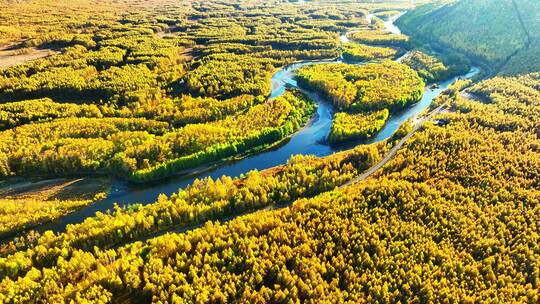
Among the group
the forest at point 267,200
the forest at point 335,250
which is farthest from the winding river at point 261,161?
the forest at point 335,250

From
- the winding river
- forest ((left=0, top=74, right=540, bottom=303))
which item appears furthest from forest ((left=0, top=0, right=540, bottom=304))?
the winding river

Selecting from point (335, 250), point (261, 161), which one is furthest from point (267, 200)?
point (261, 161)

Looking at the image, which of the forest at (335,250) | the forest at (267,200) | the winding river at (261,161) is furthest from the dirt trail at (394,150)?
the winding river at (261,161)

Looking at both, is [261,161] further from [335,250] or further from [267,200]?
[335,250]

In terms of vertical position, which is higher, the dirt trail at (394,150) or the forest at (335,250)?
the dirt trail at (394,150)

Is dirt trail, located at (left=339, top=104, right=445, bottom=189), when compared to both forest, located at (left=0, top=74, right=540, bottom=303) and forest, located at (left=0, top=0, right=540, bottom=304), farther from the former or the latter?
forest, located at (left=0, top=74, right=540, bottom=303)

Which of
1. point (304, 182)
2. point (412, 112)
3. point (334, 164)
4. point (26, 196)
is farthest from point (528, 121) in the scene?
point (26, 196)

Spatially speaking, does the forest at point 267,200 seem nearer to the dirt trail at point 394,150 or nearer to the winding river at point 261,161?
the winding river at point 261,161

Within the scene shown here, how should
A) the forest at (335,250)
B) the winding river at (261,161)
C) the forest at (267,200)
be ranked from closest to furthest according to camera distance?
the forest at (335,250) → the forest at (267,200) → the winding river at (261,161)

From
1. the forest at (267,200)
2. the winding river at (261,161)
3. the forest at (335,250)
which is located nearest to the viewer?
the forest at (335,250)

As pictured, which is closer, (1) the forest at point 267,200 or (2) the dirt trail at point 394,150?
(1) the forest at point 267,200

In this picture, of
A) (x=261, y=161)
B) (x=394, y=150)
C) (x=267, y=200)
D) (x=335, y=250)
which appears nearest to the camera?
(x=335, y=250)
